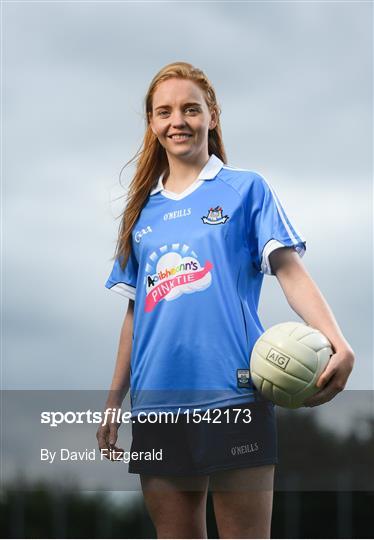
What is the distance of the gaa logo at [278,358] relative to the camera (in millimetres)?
4467

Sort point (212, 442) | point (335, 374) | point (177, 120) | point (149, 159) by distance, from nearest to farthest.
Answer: point (335, 374) → point (212, 442) → point (177, 120) → point (149, 159)

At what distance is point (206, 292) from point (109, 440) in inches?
40.9

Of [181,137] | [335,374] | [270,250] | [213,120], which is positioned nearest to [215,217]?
[270,250]

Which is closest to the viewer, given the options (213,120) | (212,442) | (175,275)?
(212,442)

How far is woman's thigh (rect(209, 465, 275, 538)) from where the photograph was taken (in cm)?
446

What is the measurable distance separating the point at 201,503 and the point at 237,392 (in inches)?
22.8

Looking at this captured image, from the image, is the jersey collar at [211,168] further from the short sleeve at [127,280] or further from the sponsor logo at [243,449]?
the sponsor logo at [243,449]

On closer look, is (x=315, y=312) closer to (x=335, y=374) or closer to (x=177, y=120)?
(x=335, y=374)

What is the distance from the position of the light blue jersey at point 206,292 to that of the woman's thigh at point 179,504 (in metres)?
0.35

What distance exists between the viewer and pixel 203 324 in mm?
4715

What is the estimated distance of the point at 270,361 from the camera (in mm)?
4488

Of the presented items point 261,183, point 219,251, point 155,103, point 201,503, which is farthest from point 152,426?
point 155,103

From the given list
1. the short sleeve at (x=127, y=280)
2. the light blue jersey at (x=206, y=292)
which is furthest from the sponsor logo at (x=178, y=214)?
the short sleeve at (x=127, y=280)

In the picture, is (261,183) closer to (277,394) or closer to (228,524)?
(277,394)
